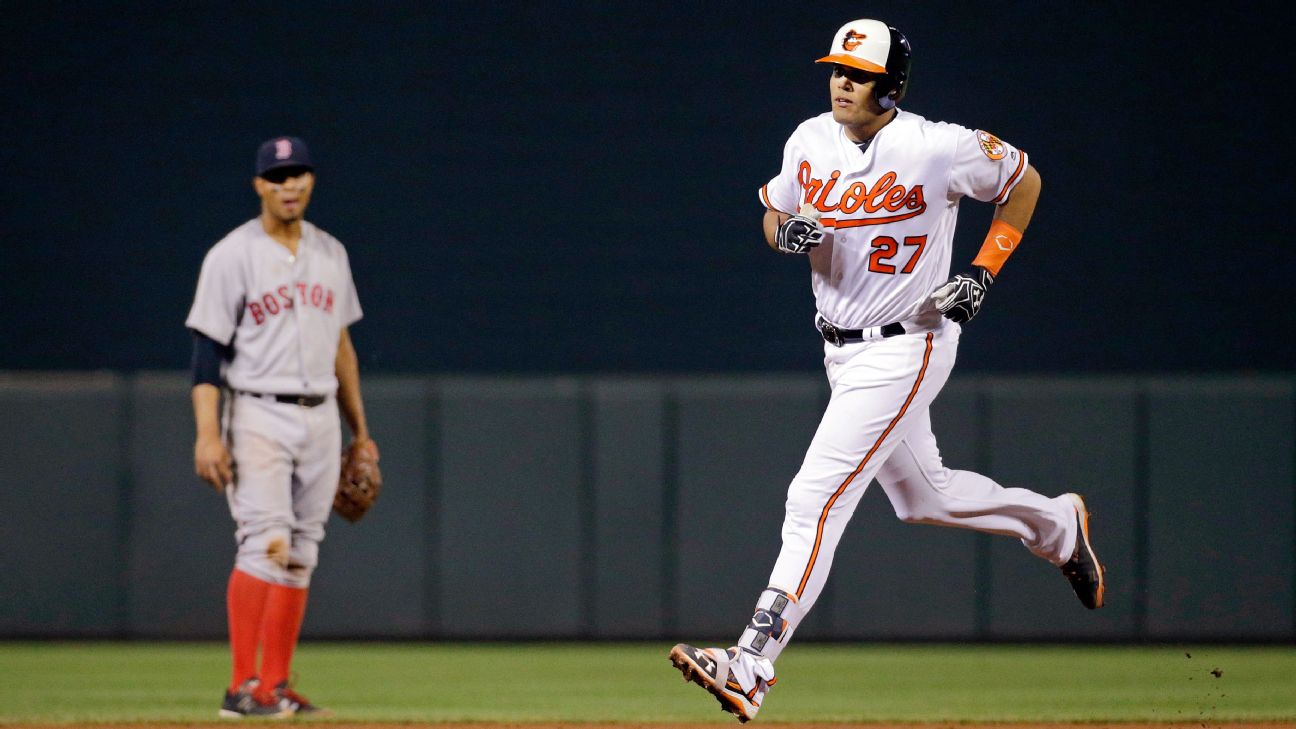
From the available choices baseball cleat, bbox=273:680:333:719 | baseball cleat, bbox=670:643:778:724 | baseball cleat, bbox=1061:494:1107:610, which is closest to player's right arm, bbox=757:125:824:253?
baseball cleat, bbox=670:643:778:724

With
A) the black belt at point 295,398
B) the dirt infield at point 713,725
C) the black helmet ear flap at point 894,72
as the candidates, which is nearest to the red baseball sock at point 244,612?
the dirt infield at point 713,725

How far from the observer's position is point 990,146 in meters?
3.96

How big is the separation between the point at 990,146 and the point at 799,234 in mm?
581

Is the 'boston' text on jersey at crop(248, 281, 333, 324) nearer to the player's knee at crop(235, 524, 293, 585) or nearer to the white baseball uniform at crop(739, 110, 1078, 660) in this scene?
the player's knee at crop(235, 524, 293, 585)

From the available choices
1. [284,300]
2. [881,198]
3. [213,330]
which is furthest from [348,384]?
[881,198]

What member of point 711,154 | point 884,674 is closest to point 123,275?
point 711,154

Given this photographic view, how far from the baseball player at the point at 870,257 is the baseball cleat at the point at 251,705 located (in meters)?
1.63

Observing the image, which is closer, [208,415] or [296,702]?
[208,415]

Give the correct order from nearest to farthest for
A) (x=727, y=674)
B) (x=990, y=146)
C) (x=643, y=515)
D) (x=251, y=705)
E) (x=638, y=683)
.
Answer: (x=727, y=674)
(x=990, y=146)
(x=251, y=705)
(x=638, y=683)
(x=643, y=515)

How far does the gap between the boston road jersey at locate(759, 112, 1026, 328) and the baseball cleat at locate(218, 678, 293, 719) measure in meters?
1.95

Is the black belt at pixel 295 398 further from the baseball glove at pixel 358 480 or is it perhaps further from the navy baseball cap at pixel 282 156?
the navy baseball cap at pixel 282 156

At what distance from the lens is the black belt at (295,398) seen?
15.2 feet

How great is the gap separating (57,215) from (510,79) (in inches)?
88.7

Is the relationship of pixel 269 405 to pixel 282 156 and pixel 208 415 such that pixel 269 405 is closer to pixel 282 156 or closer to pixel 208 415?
pixel 208 415
